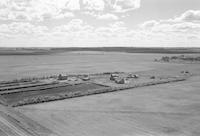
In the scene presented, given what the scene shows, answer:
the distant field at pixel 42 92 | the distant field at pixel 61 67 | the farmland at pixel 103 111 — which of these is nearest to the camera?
the farmland at pixel 103 111

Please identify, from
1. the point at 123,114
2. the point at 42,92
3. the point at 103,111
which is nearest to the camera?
the point at 123,114

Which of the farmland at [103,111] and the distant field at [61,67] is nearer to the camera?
the farmland at [103,111]

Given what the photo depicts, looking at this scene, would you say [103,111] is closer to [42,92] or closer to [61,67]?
[42,92]

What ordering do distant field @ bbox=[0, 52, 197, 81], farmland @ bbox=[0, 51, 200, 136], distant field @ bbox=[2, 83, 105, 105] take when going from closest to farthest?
1. farmland @ bbox=[0, 51, 200, 136]
2. distant field @ bbox=[2, 83, 105, 105]
3. distant field @ bbox=[0, 52, 197, 81]

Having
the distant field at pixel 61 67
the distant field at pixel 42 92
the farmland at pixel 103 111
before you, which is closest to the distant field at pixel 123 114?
the farmland at pixel 103 111

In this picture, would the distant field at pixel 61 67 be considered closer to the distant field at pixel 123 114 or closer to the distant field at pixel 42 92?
the distant field at pixel 42 92

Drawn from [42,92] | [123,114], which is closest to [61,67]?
[42,92]

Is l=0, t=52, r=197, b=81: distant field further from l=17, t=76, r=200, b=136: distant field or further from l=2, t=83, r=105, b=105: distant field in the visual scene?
l=17, t=76, r=200, b=136: distant field

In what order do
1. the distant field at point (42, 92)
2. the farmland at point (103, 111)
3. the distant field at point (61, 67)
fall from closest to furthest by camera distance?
1. the farmland at point (103, 111)
2. the distant field at point (42, 92)
3. the distant field at point (61, 67)

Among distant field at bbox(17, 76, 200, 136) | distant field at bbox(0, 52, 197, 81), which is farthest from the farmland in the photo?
distant field at bbox(0, 52, 197, 81)

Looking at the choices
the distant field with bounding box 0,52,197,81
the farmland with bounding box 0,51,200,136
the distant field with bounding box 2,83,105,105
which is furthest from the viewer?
the distant field with bounding box 0,52,197,81

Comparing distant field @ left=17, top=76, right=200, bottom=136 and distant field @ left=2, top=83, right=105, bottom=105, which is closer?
Result: distant field @ left=17, top=76, right=200, bottom=136

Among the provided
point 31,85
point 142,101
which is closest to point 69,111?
point 142,101
